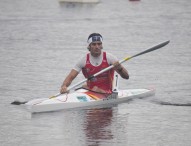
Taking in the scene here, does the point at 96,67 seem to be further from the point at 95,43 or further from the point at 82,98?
the point at 82,98

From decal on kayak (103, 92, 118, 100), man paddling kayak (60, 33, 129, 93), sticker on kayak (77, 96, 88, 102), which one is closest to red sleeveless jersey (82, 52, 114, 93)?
man paddling kayak (60, 33, 129, 93)

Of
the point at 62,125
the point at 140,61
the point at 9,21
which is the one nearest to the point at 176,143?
the point at 62,125

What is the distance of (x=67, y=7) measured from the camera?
54.0 meters

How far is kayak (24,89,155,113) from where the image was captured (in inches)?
826

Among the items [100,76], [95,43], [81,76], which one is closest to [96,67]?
→ [100,76]

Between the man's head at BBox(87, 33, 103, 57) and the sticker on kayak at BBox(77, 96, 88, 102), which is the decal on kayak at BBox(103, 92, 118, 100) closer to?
the sticker on kayak at BBox(77, 96, 88, 102)

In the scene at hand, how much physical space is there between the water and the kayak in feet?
0.71

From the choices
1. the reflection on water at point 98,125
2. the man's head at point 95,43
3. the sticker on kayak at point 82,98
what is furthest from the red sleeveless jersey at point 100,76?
the reflection on water at point 98,125

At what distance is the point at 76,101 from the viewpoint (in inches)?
847

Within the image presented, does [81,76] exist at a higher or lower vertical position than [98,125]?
higher

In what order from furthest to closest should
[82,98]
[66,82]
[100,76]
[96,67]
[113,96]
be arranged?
1. [113,96]
2. [100,76]
3. [96,67]
4. [82,98]
5. [66,82]

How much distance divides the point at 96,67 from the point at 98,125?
2888 mm

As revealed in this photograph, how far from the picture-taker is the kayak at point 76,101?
2098 cm

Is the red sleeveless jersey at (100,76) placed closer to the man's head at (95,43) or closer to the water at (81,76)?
the man's head at (95,43)
